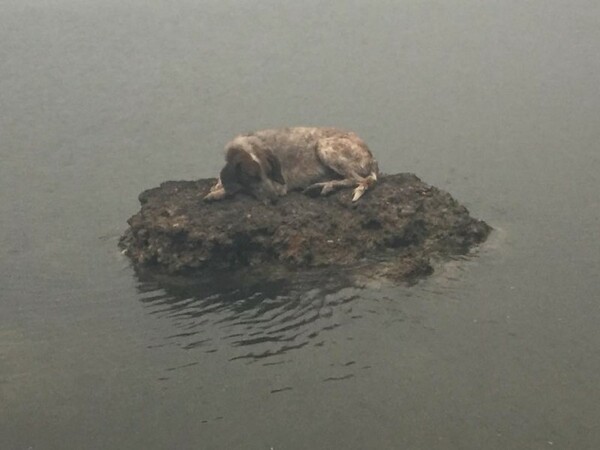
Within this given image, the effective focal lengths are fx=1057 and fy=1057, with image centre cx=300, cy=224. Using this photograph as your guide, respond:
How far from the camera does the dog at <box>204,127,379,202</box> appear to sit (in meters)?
13.3

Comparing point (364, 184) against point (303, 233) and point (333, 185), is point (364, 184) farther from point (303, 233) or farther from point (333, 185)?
point (303, 233)

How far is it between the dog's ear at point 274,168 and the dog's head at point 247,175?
0.08ft

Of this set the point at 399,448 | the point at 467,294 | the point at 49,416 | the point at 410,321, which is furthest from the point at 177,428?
the point at 467,294

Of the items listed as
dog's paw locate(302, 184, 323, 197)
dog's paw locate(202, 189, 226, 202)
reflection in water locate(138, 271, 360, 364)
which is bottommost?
reflection in water locate(138, 271, 360, 364)

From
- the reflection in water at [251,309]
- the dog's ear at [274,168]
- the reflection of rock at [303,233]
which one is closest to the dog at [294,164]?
the dog's ear at [274,168]

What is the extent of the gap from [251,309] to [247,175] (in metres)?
2.06

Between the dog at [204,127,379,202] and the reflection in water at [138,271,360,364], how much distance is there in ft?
4.30

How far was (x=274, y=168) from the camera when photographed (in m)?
13.7

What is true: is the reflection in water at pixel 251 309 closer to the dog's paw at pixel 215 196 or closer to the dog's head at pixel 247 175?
the dog's paw at pixel 215 196

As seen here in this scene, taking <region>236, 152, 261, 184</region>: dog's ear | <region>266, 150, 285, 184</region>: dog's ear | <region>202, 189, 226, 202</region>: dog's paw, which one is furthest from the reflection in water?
<region>266, 150, 285, 184</region>: dog's ear

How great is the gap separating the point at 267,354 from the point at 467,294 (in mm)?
2712

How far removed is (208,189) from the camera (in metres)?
13.8

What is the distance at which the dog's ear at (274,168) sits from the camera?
13.6 meters

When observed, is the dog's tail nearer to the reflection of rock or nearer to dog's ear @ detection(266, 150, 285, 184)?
the reflection of rock
